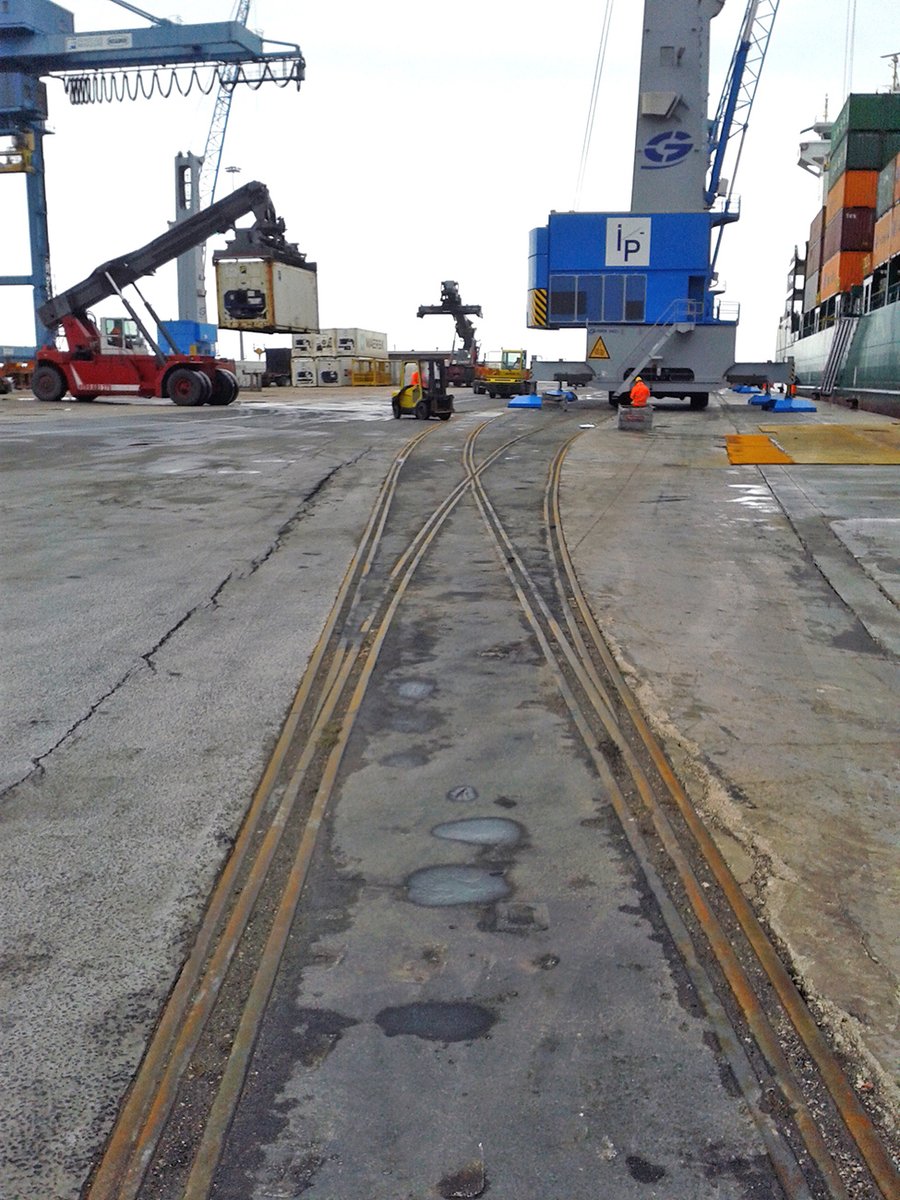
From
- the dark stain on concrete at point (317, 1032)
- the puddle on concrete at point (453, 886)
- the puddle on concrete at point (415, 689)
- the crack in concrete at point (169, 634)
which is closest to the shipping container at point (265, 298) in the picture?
the crack in concrete at point (169, 634)

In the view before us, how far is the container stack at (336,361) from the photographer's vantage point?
232ft

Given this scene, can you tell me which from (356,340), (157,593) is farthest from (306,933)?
(356,340)

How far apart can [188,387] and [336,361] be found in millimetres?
40031

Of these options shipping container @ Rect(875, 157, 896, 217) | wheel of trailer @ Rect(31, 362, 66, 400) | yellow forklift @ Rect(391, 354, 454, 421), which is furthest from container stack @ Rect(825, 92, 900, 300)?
wheel of trailer @ Rect(31, 362, 66, 400)

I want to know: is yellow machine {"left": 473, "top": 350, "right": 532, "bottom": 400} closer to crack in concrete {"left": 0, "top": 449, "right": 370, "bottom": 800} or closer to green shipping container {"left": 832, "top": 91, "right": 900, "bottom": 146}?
green shipping container {"left": 832, "top": 91, "right": 900, "bottom": 146}

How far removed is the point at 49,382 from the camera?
34.8 meters

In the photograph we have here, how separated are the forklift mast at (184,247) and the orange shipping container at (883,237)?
20351 mm

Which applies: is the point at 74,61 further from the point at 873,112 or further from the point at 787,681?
the point at 787,681

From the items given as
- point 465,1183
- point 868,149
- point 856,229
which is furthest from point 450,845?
point 868,149

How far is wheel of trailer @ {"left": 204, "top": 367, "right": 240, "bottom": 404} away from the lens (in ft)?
108

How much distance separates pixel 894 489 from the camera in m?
14.8

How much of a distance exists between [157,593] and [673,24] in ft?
107

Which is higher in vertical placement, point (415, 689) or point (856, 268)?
point (856, 268)

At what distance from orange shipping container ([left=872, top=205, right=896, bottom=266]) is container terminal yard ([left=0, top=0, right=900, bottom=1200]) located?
26.0m
